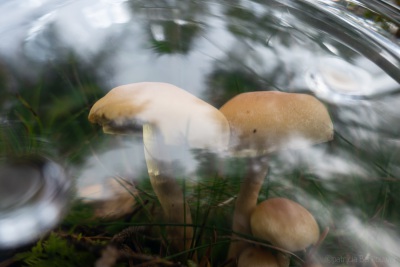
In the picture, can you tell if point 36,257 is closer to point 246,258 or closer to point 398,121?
point 246,258

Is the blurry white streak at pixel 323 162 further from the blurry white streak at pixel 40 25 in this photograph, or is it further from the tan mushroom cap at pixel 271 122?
the blurry white streak at pixel 40 25

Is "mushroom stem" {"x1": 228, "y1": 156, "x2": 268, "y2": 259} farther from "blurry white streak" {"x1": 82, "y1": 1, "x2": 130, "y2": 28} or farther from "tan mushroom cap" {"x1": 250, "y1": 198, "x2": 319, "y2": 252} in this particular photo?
"blurry white streak" {"x1": 82, "y1": 1, "x2": 130, "y2": 28}

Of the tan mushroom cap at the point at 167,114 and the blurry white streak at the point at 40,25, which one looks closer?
the tan mushroom cap at the point at 167,114

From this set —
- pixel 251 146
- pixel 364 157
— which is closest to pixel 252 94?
pixel 251 146

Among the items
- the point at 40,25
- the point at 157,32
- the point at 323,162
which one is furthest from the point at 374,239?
the point at 40,25

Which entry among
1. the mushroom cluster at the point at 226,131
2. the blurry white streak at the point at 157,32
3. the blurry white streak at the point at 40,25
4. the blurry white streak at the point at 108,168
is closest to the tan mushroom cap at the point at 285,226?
the mushroom cluster at the point at 226,131

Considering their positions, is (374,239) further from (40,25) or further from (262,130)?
(40,25)

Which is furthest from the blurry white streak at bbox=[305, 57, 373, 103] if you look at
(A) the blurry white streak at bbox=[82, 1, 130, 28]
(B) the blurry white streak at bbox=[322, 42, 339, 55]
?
(A) the blurry white streak at bbox=[82, 1, 130, 28]
